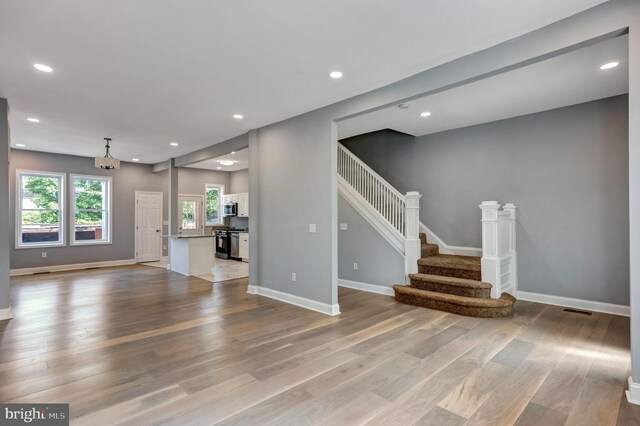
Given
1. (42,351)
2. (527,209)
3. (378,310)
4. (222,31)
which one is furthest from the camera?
(527,209)

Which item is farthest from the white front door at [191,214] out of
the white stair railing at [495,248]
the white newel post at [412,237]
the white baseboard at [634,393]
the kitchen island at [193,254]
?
the white baseboard at [634,393]

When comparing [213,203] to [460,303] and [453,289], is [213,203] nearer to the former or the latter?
[453,289]

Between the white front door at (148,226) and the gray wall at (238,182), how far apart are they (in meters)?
2.25

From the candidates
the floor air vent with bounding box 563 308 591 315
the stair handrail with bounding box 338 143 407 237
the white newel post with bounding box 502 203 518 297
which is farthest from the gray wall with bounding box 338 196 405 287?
the floor air vent with bounding box 563 308 591 315

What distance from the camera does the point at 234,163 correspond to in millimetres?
9188

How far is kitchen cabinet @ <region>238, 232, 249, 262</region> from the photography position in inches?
371

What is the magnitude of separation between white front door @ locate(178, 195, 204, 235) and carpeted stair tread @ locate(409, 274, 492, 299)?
7521mm

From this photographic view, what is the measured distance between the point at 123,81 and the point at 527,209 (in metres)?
5.88

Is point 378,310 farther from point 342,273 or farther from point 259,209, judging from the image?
point 259,209

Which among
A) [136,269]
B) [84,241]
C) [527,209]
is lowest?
[136,269]

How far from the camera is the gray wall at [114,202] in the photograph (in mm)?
7395

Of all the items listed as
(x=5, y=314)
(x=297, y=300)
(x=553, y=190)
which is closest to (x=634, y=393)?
(x=553, y=190)

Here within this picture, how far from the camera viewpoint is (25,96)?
4125mm

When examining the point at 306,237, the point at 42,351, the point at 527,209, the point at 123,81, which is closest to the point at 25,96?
the point at 123,81
